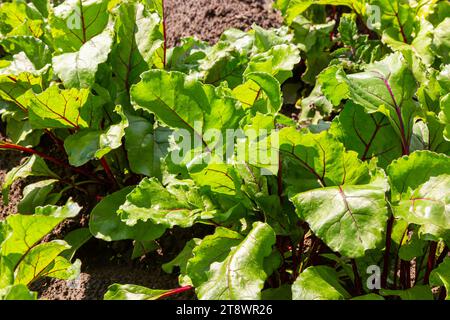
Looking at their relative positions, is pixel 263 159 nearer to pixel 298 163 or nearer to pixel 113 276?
pixel 298 163

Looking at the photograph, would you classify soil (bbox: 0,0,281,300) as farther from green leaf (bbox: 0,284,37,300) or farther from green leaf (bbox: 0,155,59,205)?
green leaf (bbox: 0,284,37,300)

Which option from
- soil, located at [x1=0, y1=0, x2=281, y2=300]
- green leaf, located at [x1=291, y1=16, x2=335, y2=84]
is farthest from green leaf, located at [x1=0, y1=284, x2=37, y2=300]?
green leaf, located at [x1=291, y1=16, x2=335, y2=84]

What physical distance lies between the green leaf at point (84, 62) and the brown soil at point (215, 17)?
828 mm

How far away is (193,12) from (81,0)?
0.89 meters

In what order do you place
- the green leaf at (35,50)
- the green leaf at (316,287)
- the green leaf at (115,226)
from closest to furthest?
the green leaf at (316,287) < the green leaf at (115,226) < the green leaf at (35,50)

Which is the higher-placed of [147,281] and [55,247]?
[55,247]

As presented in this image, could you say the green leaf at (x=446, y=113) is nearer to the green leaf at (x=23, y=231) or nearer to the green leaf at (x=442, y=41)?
the green leaf at (x=442, y=41)

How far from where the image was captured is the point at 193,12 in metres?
3.20

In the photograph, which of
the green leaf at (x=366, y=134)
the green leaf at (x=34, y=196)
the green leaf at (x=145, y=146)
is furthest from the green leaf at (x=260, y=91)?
the green leaf at (x=34, y=196)

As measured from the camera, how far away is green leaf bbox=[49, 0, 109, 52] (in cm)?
240

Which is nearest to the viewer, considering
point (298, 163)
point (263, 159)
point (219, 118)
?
point (263, 159)

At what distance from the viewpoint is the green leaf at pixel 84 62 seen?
7.37 ft
